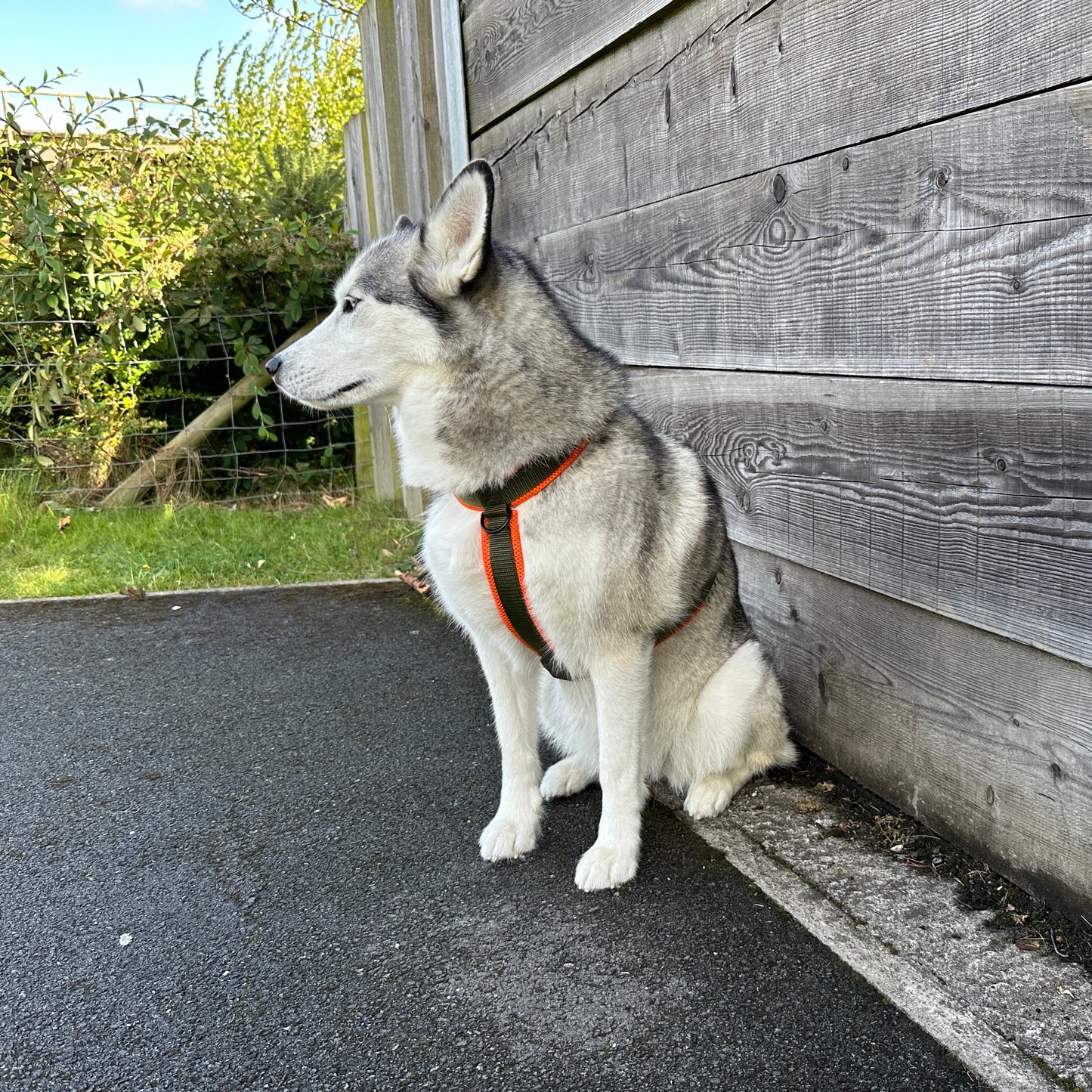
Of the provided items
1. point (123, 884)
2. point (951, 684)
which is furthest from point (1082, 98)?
point (123, 884)

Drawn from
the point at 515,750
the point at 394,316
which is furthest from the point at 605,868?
the point at 394,316

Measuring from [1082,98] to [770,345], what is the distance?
3.66 ft

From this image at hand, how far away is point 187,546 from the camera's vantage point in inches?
227

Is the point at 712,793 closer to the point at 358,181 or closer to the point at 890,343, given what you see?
the point at 890,343

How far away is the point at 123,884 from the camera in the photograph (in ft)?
8.33

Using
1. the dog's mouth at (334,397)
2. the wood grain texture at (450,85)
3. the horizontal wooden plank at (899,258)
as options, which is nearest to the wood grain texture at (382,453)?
the wood grain texture at (450,85)

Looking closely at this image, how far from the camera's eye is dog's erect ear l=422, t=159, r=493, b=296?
224 cm

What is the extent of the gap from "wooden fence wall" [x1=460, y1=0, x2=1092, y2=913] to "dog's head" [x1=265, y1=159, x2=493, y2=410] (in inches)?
37.9

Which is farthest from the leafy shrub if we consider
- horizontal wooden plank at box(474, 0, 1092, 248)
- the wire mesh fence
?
horizontal wooden plank at box(474, 0, 1092, 248)

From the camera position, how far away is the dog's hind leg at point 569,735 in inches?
111

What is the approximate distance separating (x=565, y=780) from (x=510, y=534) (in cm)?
98

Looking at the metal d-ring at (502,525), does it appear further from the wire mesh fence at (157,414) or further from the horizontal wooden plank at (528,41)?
the wire mesh fence at (157,414)

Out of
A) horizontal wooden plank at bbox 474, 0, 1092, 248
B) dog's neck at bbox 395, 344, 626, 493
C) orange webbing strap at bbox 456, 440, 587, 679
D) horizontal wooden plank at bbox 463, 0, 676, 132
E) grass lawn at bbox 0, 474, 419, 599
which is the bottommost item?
grass lawn at bbox 0, 474, 419, 599

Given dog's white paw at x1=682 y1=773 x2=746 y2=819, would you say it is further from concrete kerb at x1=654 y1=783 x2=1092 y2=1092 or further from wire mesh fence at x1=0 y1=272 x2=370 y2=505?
wire mesh fence at x1=0 y1=272 x2=370 y2=505
